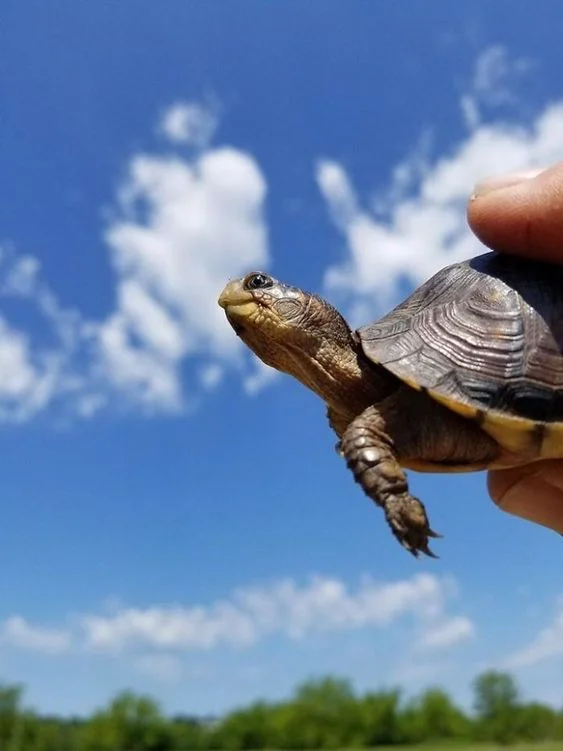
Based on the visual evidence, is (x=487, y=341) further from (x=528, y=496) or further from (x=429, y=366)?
(x=528, y=496)

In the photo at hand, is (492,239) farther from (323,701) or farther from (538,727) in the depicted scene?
(538,727)

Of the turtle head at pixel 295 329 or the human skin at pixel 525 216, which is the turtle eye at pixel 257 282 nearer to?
the turtle head at pixel 295 329

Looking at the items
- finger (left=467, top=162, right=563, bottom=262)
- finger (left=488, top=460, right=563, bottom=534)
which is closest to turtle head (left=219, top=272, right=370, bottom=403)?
finger (left=467, top=162, right=563, bottom=262)

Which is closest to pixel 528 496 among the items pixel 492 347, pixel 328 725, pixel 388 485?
pixel 492 347

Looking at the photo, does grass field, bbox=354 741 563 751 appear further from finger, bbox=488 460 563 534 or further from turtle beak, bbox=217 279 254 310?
turtle beak, bbox=217 279 254 310

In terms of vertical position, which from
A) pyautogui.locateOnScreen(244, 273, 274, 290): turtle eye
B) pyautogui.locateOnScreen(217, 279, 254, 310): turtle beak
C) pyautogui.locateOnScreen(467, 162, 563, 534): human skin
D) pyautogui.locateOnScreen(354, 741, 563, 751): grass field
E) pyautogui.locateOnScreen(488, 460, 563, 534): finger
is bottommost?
pyautogui.locateOnScreen(488, 460, 563, 534): finger

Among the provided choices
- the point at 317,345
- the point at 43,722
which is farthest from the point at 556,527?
the point at 43,722
